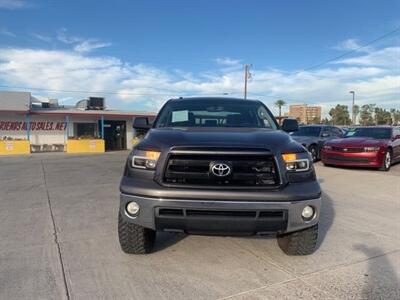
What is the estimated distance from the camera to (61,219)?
527 centimetres

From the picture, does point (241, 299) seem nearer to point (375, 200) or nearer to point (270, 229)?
point (270, 229)

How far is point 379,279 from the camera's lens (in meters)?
3.21

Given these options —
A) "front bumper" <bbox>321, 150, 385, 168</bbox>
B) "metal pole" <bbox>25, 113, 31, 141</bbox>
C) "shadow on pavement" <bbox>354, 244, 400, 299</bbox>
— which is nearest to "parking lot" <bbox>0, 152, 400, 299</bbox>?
"shadow on pavement" <bbox>354, 244, 400, 299</bbox>

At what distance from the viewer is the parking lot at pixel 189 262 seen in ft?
9.80

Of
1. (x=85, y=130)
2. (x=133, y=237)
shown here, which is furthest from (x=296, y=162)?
(x=85, y=130)

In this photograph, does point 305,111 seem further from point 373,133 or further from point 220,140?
point 220,140

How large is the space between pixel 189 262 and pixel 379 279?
5.92 ft

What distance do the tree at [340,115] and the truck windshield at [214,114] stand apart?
85.0m

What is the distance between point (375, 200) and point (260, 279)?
4.47 meters

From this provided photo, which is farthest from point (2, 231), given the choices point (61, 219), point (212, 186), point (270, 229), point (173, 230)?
point (270, 229)

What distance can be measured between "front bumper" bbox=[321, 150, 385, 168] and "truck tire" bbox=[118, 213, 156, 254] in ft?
29.0

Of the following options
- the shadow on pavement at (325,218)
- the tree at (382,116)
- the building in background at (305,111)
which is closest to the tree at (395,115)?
the tree at (382,116)

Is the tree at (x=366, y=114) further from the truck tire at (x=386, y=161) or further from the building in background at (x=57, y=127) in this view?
the truck tire at (x=386, y=161)

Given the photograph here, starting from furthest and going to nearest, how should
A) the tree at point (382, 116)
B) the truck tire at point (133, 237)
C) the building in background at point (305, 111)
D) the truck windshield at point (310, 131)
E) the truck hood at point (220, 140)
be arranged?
the building in background at point (305, 111)
the tree at point (382, 116)
the truck windshield at point (310, 131)
the truck tire at point (133, 237)
the truck hood at point (220, 140)
